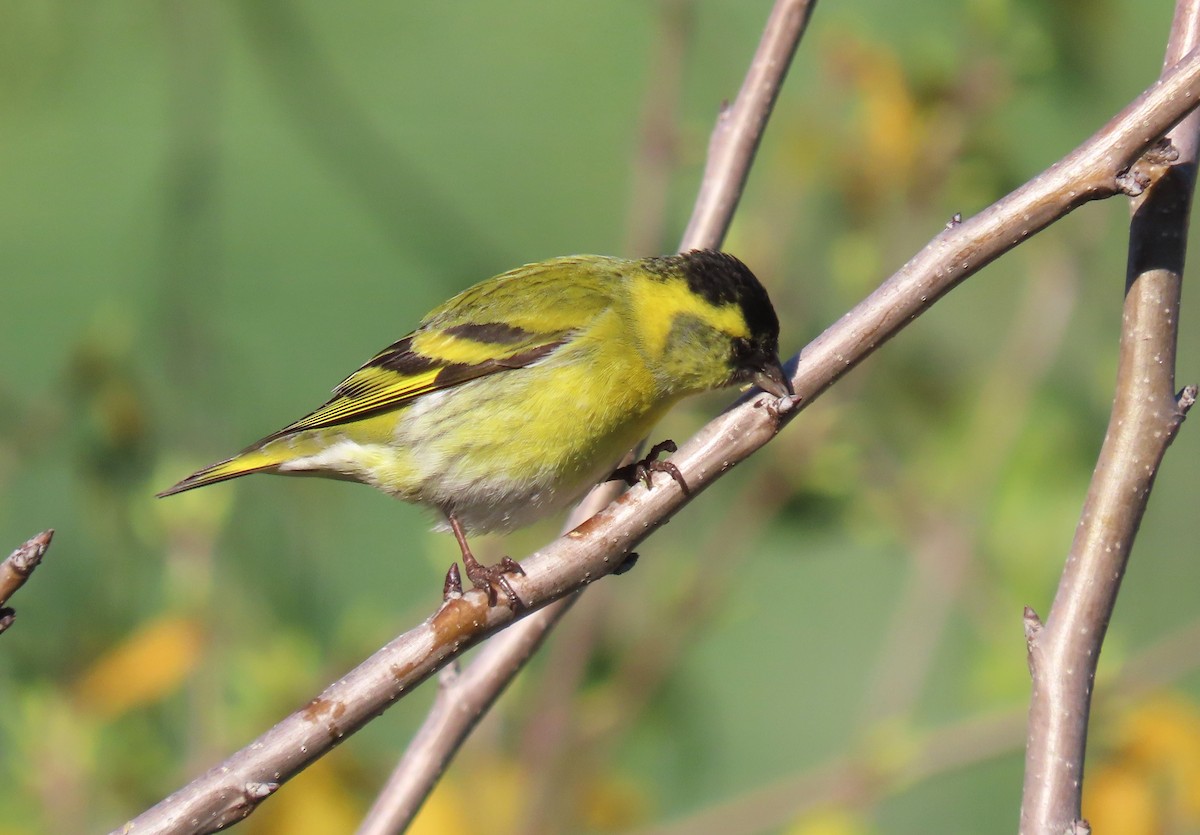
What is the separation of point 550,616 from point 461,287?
213 cm

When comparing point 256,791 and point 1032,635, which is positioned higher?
point 256,791

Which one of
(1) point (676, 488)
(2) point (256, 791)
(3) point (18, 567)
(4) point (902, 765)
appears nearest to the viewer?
(3) point (18, 567)

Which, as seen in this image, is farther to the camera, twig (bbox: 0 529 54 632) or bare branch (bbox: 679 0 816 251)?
bare branch (bbox: 679 0 816 251)

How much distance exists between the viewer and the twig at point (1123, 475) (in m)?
1.44

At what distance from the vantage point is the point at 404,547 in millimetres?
3996

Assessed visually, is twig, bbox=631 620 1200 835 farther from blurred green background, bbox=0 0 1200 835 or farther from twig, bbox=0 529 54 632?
twig, bbox=0 529 54 632

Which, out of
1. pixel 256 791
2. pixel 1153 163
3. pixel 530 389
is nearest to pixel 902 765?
pixel 530 389

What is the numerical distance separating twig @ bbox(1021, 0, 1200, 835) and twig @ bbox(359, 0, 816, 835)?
66cm

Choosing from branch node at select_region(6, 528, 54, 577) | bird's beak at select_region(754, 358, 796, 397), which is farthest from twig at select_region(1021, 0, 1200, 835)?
branch node at select_region(6, 528, 54, 577)

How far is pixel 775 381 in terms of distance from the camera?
180 cm

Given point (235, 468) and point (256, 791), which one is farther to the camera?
point (235, 468)

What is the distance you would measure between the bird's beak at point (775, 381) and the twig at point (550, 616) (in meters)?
0.24

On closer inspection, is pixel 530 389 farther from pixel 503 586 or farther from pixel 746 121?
pixel 503 586

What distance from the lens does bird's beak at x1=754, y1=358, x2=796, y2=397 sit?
1.64 meters
